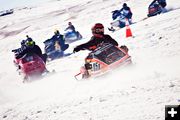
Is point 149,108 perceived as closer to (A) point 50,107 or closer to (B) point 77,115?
(B) point 77,115

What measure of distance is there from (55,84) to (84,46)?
2.59m

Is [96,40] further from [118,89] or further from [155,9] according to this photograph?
[155,9]

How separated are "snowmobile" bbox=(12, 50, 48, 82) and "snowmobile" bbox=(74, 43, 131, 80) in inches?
183

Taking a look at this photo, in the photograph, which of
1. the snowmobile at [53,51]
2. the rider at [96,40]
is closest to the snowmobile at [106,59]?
the rider at [96,40]

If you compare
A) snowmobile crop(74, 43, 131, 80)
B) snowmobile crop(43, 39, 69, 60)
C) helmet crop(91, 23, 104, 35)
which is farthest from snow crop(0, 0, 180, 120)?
snowmobile crop(43, 39, 69, 60)

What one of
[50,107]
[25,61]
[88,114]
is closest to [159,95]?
[88,114]

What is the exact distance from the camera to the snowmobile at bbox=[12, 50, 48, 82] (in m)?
14.4

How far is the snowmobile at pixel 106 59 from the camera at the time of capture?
9.93m

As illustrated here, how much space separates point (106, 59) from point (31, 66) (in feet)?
17.7

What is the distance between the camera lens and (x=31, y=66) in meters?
14.4

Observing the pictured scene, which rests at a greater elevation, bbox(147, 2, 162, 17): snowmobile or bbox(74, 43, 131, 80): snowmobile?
bbox(147, 2, 162, 17): snowmobile

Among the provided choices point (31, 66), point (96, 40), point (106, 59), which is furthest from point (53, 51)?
point (106, 59)

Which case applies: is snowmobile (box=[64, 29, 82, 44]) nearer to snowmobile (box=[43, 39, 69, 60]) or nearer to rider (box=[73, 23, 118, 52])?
snowmobile (box=[43, 39, 69, 60])

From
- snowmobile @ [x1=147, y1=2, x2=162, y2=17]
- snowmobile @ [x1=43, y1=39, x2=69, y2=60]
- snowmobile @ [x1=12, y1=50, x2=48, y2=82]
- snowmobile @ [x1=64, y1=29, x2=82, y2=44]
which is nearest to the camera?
snowmobile @ [x1=12, y1=50, x2=48, y2=82]
